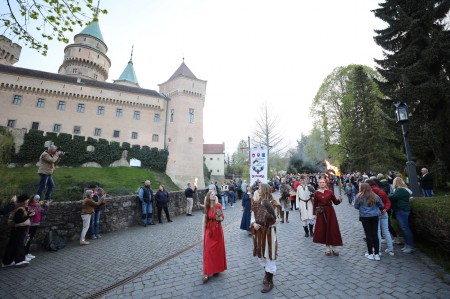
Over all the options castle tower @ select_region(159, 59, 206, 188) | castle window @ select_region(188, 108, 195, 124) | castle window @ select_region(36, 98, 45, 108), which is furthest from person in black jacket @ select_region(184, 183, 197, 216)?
castle window @ select_region(36, 98, 45, 108)

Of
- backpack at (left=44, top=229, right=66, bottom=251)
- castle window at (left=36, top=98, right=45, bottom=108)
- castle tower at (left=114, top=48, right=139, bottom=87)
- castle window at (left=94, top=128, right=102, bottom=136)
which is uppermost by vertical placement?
castle tower at (left=114, top=48, right=139, bottom=87)

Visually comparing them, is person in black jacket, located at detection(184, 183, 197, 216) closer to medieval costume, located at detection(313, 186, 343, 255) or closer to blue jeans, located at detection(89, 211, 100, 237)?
blue jeans, located at detection(89, 211, 100, 237)

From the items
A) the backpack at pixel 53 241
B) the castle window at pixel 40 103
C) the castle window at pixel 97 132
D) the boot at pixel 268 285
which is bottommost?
the backpack at pixel 53 241

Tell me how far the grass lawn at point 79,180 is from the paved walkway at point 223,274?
18.1m

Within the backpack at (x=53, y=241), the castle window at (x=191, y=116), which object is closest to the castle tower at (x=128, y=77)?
the castle window at (x=191, y=116)

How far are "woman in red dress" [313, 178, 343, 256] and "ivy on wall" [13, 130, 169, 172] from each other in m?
37.0

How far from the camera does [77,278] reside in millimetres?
4961

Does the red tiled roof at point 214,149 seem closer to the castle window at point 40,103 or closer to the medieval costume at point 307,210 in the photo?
the castle window at point 40,103

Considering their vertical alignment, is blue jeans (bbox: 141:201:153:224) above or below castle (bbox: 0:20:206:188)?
below

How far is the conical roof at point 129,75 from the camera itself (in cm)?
5347

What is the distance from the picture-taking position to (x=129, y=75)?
54.5 metres

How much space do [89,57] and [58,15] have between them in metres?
49.8

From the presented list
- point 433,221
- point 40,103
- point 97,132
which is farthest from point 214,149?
point 433,221

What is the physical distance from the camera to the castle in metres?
34.9
